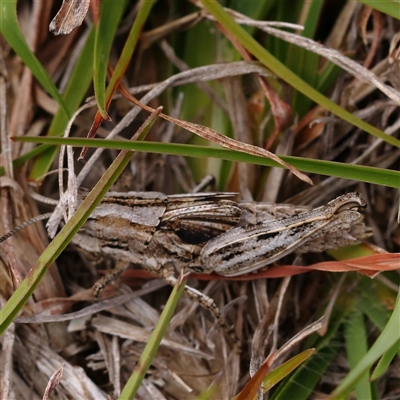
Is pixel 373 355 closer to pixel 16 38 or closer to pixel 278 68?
pixel 278 68

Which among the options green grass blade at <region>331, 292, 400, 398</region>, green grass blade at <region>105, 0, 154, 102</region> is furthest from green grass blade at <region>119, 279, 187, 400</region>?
green grass blade at <region>105, 0, 154, 102</region>

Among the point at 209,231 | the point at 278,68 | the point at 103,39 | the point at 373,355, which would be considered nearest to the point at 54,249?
the point at 209,231

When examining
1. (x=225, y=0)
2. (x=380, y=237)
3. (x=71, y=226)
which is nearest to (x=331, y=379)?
(x=380, y=237)

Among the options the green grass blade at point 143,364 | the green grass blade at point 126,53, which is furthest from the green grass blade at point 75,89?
the green grass blade at point 143,364

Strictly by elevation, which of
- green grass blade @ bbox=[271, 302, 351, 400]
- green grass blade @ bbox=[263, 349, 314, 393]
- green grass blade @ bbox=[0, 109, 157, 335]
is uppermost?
green grass blade @ bbox=[0, 109, 157, 335]

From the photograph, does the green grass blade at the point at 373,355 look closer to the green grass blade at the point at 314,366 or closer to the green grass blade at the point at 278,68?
the green grass blade at the point at 314,366

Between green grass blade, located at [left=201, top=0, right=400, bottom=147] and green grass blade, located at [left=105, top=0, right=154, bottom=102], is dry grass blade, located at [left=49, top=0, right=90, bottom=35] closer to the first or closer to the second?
green grass blade, located at [left=105, top=0, right=154, bottom=102]
